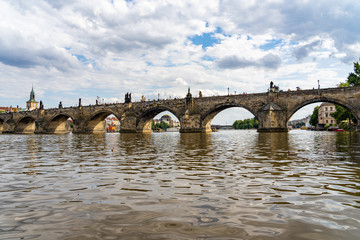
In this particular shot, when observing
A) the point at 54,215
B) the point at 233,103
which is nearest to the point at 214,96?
the point at 233,103

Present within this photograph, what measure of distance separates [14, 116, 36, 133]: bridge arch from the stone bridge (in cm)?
375

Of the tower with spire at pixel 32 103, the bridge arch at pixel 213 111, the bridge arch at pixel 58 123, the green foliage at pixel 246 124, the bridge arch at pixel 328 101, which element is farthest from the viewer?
the green foliage at pixel 246 124

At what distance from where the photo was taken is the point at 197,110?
152ft

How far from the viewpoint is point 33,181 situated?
5.28 metres

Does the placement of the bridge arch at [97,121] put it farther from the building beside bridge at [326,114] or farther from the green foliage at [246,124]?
the green foliage at [246,124]

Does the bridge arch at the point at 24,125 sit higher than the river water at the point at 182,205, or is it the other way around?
the bridge arch at the point at 24,125

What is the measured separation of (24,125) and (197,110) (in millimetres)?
59053

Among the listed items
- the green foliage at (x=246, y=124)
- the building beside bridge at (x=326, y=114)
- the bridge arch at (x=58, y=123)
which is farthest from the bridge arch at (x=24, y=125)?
the green foliage at (x=246, y=124)

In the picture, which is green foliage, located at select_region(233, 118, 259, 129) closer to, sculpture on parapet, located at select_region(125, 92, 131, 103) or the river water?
sculpture on parapet, located at select_region(125, 92, 131, 103)

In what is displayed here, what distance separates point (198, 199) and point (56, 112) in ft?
233

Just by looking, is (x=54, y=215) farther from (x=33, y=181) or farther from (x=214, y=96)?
(x=214, y=96)

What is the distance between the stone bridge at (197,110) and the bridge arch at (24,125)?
3.75 meters

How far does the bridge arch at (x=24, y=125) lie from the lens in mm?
76250

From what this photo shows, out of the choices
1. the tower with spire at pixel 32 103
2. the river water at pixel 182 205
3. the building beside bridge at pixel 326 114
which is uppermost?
the tower with spire at pixel 32 103
